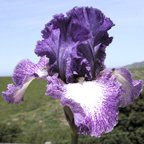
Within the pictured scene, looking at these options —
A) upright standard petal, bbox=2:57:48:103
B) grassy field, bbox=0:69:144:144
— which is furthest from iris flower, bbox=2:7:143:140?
grassy field, bbox=0:69:144:144

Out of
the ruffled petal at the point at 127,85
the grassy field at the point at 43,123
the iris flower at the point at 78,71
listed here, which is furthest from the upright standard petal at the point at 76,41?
the grassy field at the point at 43,123

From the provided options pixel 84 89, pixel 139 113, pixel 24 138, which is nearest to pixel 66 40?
pixel 84 89

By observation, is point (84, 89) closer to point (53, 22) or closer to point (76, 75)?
point (76, 75)

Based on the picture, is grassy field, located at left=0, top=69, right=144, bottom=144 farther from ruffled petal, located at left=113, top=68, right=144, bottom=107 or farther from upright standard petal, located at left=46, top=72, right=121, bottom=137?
upright standard petal, located at left=46, top=72, right=121, bottom=137

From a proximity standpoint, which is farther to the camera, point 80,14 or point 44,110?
point 44,110

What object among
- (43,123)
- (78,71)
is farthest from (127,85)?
(43,123)

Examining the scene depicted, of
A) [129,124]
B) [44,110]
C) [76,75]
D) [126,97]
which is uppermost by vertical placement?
[76,75]

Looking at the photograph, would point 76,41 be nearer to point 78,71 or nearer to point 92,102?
point 78,71
